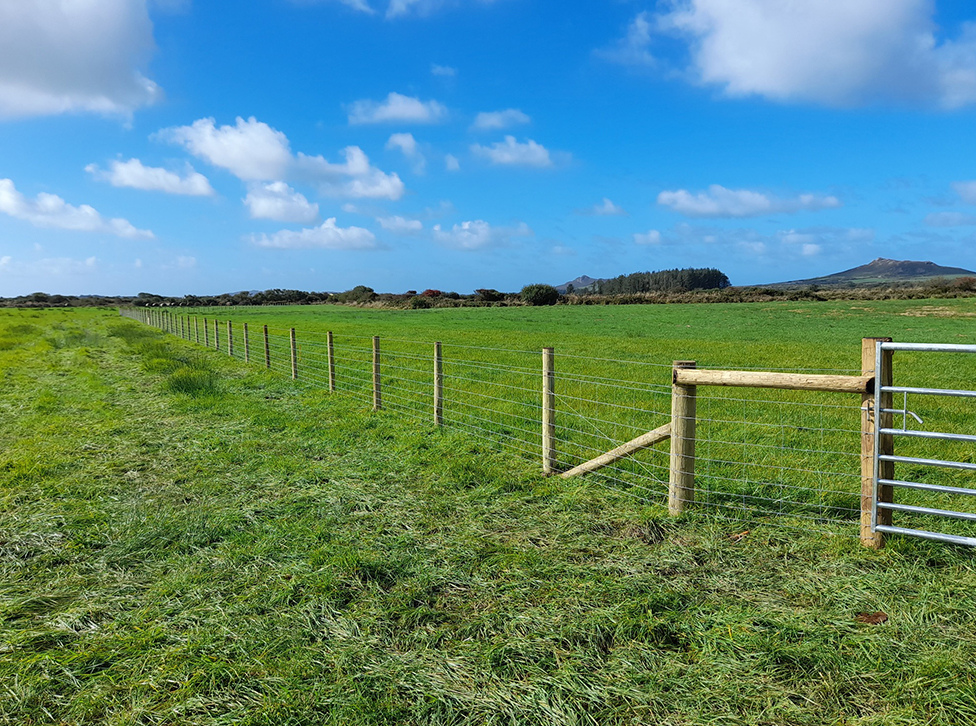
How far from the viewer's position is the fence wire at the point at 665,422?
595 cm

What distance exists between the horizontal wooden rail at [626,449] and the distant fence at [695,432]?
2 centimetres

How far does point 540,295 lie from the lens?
80875mm

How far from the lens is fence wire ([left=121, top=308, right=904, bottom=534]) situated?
5950 mm

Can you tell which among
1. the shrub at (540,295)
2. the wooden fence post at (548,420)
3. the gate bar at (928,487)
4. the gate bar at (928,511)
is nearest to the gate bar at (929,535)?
the gate bar at (928,511)

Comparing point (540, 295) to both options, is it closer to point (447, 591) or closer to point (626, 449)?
point (626, 449)

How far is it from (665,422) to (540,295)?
71101 mm

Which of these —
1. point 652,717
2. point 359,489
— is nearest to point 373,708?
point 652,717

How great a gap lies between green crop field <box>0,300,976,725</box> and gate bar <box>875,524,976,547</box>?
6.0 inches

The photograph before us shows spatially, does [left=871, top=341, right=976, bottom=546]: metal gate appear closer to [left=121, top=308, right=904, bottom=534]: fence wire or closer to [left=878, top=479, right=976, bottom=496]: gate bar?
[left=878, top=479, right=976, bottom=496]: gate bar

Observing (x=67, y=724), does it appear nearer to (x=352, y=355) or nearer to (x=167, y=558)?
(x=167, y=558)

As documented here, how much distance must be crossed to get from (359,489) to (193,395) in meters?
8.07

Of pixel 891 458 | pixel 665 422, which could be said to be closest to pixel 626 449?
pixel 891 458

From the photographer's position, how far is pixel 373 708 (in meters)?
3.03

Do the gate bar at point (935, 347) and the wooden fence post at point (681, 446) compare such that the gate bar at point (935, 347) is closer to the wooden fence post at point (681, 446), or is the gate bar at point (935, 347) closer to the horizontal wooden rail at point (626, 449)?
the wooden fence post at point (681, 446)
